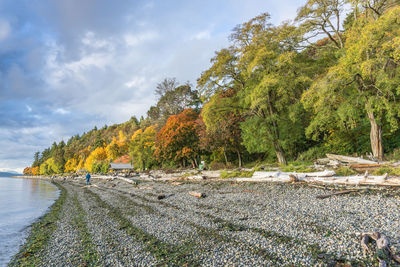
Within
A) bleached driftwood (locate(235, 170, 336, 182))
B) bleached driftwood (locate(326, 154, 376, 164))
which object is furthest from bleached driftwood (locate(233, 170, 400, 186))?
bleached driftwood (locate(326, 154, 376, 164))

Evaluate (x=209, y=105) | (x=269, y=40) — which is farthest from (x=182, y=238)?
(x=269, y=40)

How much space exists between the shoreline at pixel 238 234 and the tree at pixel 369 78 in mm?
8106

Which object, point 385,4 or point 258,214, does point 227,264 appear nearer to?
point 258,214

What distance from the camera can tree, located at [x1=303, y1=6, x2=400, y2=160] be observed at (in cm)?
1138

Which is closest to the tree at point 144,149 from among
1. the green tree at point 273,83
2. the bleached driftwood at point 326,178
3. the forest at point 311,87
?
the forest at point 311,87

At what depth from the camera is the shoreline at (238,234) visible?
3877mm

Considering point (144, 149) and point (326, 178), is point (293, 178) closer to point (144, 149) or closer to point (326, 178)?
point (326, 178)

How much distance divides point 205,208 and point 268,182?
4885mm

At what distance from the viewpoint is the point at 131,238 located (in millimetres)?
5820

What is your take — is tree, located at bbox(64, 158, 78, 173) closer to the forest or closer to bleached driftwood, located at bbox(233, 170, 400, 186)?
the forest

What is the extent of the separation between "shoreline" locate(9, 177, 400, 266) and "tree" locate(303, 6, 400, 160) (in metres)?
8.11

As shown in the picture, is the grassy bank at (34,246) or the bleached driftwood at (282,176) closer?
the grassy bank at (34,246)

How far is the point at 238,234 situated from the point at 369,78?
1434 centimetres

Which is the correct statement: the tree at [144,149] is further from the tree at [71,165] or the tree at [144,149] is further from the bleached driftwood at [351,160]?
the tree at [71,165]
